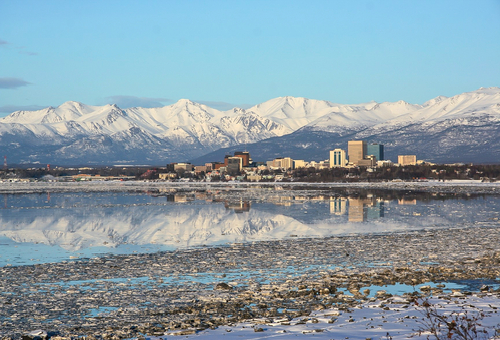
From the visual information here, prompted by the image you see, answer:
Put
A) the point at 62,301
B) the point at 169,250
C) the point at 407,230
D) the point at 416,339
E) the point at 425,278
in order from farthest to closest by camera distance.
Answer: the point at 407,230
the point at 169,250
the point at 425,278
the point at 62,301
the point at 416,339

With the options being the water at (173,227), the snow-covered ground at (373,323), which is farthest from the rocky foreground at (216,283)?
the water at (173,227)

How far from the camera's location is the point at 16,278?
2225 cm

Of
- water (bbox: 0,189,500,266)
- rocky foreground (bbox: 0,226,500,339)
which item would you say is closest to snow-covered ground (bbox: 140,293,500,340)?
rocky foreground (bbox: 0,226,500,339)

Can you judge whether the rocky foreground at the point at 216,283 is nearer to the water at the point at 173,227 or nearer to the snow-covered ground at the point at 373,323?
the snow-covered ground at the point at 373,323

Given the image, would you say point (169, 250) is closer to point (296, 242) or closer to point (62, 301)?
point (296, 242)

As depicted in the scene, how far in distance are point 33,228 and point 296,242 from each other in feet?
72.7

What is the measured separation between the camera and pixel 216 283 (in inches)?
832

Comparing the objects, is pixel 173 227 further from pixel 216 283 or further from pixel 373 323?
pixel 373 323

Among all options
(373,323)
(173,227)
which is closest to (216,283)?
(373,323)

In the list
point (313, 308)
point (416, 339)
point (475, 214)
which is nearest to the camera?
point (416, 339)

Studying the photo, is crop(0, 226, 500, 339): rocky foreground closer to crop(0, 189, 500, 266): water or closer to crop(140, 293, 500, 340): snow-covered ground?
crop(140, 293, 500, 340): snow-covered ground

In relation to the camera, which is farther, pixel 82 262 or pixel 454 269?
pixel 82 262

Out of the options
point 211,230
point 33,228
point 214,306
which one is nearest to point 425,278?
point 214,306

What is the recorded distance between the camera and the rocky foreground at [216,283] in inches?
623
